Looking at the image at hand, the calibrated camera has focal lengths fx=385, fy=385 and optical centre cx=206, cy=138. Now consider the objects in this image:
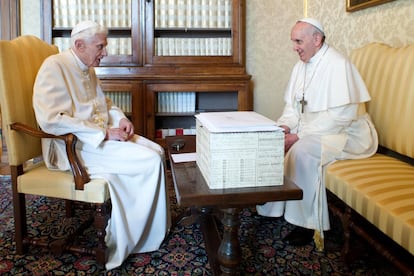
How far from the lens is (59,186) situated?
2.08 m

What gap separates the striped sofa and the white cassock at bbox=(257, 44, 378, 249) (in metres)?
0.09

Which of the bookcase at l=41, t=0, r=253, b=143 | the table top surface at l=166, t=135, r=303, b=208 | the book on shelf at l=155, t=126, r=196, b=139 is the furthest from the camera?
the book on shelf at l=155, t=126, r=196, b=139

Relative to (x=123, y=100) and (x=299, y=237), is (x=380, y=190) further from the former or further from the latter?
(x=123, y=100)

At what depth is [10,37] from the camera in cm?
414

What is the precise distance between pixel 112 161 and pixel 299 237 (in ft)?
4.02

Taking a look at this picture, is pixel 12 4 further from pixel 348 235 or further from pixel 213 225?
pixel 348 235

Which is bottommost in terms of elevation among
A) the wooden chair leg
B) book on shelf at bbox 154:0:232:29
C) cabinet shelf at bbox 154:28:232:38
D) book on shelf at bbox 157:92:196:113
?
the wooden chair leg

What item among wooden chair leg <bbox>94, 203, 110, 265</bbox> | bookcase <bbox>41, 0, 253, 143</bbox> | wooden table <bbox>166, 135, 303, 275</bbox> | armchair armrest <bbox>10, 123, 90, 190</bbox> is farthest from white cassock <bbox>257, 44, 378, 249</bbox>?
bookcase <bbox>41, 0, 253, 143</bbox>

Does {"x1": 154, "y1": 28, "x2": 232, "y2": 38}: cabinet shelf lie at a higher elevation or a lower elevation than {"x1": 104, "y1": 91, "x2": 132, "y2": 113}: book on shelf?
higher

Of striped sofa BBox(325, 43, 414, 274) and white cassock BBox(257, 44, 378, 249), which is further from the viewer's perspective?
white cassock BBox(257, 44, 378, 249)

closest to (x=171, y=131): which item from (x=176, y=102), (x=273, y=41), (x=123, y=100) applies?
(x=176, y=102)

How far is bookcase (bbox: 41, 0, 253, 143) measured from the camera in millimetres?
3818

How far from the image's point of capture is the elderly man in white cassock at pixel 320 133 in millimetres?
2357

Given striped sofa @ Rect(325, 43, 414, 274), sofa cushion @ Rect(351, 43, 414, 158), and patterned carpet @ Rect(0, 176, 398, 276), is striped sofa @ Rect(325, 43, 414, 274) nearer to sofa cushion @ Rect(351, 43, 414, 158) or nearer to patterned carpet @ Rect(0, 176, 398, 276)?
sofa cushion @ Rect(351, 43, 414, 158)
